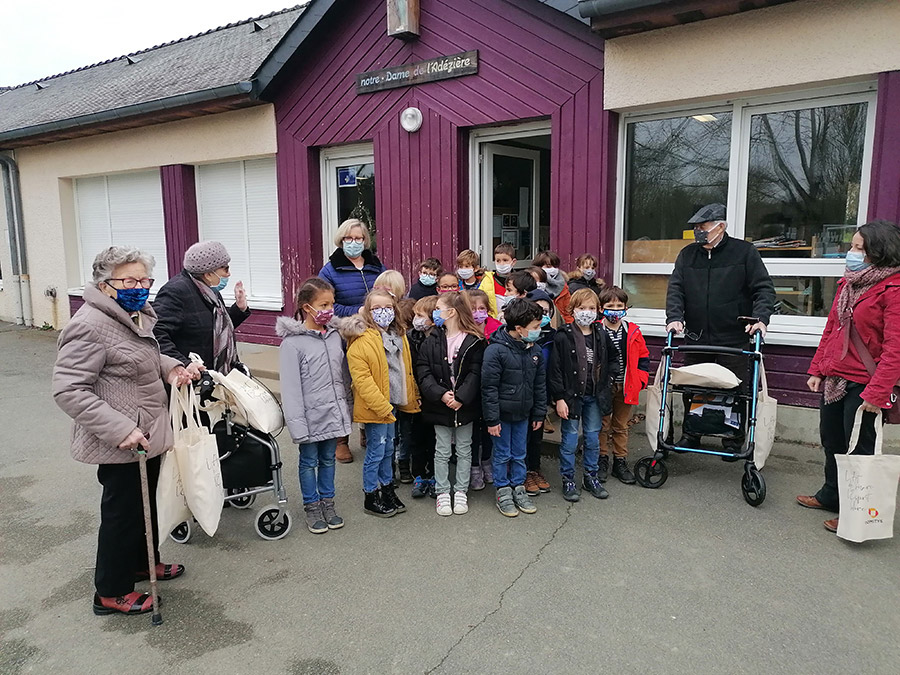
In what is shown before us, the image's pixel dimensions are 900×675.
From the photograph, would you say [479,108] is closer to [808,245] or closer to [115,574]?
[808,245]

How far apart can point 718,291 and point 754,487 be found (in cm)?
148

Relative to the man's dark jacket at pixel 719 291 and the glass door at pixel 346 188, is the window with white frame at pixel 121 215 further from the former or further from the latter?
the man's dark jacket at pixel 719 291

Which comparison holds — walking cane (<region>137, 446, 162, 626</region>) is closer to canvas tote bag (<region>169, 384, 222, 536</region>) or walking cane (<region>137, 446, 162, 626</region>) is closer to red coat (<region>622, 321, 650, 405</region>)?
canvas tote bag (<region>169, 384, 222, 536</region>)

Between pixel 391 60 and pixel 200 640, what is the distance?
21.7 feet

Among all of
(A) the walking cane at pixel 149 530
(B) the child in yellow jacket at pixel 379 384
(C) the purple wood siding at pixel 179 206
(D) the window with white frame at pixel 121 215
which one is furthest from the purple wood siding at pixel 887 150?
(D) the window with white frame at pixel 121 215

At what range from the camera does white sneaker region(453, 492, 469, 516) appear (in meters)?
4.47

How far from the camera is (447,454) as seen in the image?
15.0ft

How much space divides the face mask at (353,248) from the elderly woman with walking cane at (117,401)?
6.92ft

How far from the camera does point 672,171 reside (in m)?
6.41

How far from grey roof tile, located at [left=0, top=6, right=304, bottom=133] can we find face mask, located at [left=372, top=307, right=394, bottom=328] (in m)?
5.93

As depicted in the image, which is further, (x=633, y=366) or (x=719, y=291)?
(x=719, y=291)

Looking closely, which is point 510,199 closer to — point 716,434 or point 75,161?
point 716,434

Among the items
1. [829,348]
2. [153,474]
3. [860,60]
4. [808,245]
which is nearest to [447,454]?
[153,474]

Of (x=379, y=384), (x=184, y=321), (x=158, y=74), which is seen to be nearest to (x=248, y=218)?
(x=158, y=74)
